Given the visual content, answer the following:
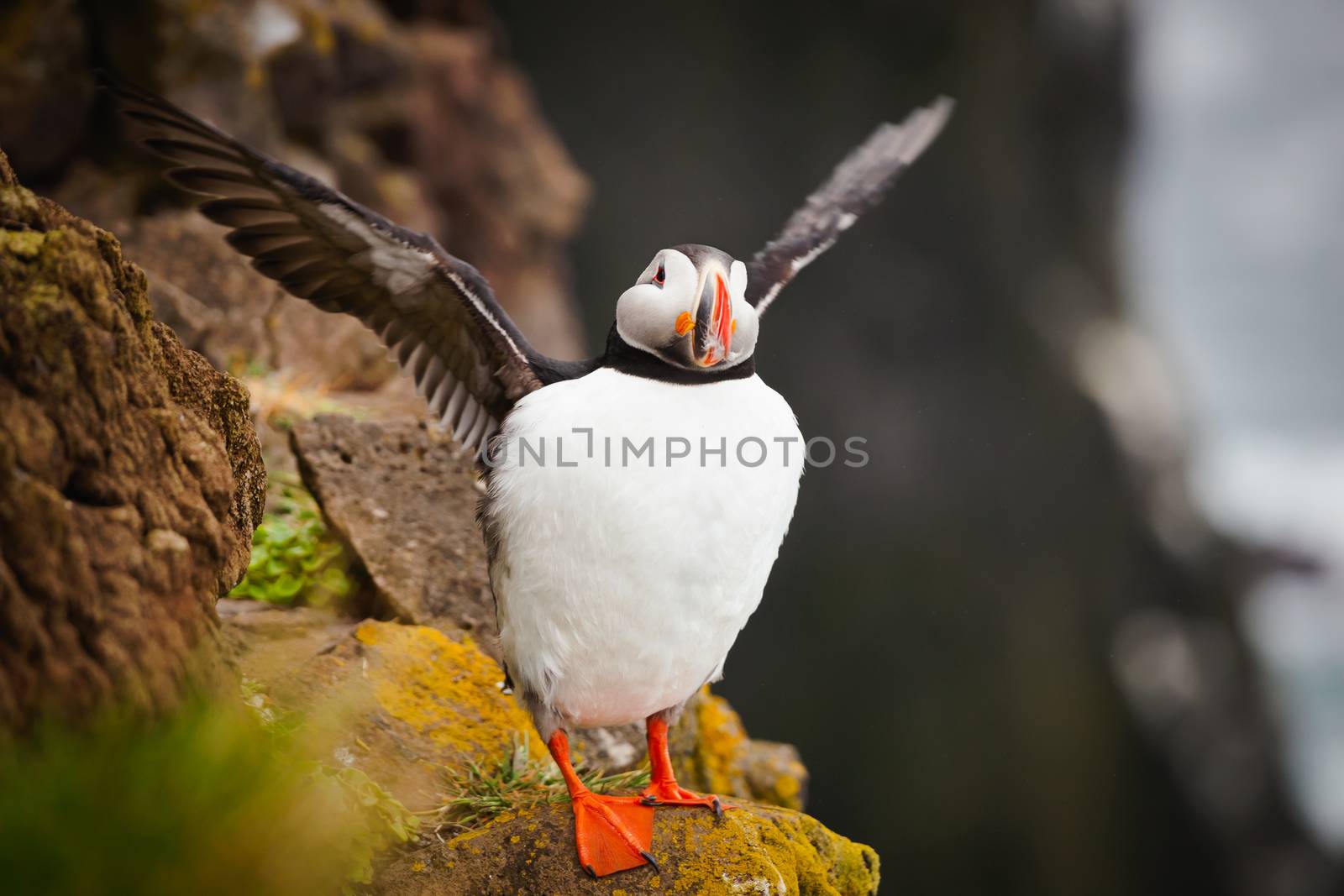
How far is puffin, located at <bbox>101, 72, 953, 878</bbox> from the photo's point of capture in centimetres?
287

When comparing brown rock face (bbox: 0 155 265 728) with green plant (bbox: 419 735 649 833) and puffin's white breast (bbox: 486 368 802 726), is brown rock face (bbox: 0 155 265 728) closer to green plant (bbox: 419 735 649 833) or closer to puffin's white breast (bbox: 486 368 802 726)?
puffin's white breast (bbox: 486 368 802 726)

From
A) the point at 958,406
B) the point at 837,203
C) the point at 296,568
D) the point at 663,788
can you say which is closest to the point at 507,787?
the point at 663,788

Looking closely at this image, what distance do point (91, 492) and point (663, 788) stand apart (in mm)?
1928

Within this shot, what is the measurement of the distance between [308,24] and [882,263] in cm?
666

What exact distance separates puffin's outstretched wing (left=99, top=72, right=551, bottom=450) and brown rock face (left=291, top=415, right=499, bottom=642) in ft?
2.59

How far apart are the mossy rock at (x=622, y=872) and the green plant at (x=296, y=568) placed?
1.55m

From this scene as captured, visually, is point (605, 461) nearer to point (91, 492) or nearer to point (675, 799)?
point (675, 799)

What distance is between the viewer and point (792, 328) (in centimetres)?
1104

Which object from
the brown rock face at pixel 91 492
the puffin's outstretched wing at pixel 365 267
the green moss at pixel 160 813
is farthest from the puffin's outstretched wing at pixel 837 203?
the green moss at pixel 160 813

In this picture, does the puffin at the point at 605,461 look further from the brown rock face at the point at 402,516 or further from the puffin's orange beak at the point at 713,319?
the brown rock face at the point at 402,516

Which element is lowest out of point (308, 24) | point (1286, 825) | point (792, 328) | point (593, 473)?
point (1286, 825)

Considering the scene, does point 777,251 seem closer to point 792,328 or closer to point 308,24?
point 308,24

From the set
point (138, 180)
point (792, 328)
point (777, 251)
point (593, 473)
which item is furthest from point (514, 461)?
point (792, 328)

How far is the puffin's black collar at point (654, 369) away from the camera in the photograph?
3.00 m
